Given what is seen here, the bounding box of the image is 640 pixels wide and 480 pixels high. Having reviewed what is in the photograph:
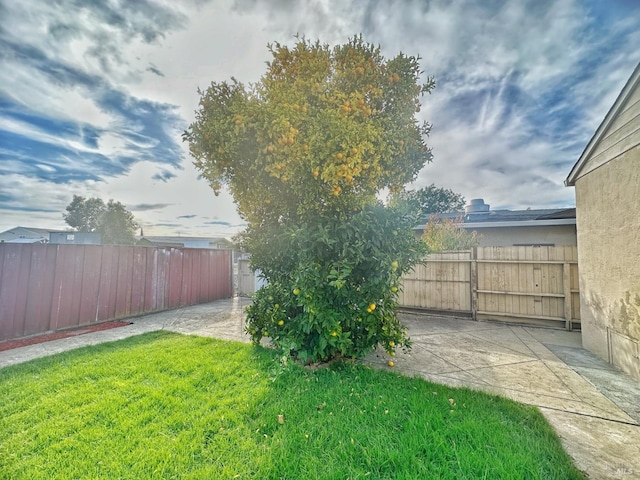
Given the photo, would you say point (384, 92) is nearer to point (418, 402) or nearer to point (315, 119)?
point (315, 119)

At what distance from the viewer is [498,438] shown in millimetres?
1944

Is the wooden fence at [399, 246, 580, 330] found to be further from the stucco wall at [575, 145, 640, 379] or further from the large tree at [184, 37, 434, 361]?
the large tree at [184, 37, 434, 361]

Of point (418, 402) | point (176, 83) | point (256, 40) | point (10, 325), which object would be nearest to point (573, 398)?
point (418, 402)

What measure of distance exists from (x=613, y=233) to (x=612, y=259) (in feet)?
1.14

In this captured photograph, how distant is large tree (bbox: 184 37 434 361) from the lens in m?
2.72

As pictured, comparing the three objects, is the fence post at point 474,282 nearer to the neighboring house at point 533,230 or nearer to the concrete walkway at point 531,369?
the concrete walkway at point 531,369

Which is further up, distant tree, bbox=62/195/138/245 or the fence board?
distant tree, bbox=62/195/138/245

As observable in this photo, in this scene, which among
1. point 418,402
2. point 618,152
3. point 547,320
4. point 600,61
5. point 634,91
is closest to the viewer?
point 418,402

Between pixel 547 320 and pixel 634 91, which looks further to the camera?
pixel 547 320

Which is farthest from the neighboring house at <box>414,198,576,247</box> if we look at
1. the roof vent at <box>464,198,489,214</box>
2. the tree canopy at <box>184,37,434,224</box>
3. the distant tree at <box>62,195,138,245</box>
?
the distant tree at <box>62,195,138,245</box>

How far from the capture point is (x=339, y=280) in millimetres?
2678

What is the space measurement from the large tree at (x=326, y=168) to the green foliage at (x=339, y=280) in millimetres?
15

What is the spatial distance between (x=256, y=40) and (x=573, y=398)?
19.6ft

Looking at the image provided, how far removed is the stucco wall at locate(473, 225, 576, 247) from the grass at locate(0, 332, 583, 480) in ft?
26.5
